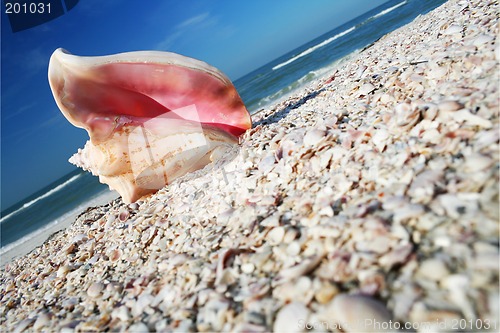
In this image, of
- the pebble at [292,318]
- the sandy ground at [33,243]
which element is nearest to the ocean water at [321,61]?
the sandy ground at [33,243]

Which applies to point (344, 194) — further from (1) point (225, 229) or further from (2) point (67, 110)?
(2) point (67, 110)

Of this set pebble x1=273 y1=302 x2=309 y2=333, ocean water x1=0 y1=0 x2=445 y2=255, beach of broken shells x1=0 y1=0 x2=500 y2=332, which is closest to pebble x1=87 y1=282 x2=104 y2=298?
beach of broken shells x1=0 y1=0 x2=500 y2=332

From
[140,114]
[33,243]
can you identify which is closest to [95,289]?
[140,114]

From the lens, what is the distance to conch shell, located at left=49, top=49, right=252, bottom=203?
267cm

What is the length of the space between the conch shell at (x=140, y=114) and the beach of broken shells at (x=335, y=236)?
44cm

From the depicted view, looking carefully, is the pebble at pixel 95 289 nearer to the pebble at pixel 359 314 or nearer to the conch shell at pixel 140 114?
the conch shell at pixel 140 114

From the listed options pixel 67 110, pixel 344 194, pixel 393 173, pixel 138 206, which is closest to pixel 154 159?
pixel 138 206

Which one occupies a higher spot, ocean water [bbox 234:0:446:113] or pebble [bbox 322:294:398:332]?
ocean water [bbox 234:0:446:113]

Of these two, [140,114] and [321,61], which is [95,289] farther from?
[321,61]

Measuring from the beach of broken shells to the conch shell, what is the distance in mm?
437

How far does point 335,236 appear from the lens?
3.75 ft

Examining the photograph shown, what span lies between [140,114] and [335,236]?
2.53 metres

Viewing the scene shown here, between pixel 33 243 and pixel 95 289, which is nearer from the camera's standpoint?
pixel 95 289

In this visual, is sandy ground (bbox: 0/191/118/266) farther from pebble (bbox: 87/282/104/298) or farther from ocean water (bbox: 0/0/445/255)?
pebble (bbox: 87/282/104/298)
